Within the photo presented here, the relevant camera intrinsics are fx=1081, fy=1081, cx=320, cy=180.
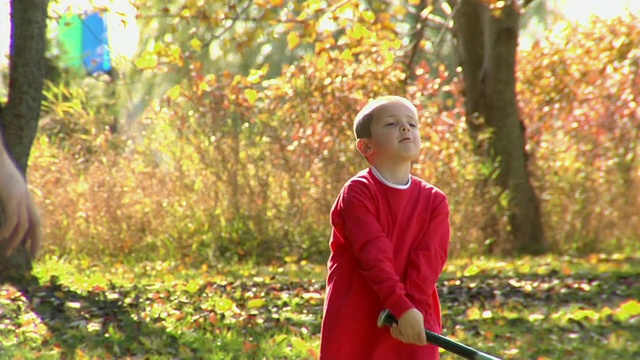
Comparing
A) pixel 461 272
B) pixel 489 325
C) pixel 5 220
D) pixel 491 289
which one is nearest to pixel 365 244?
pixel 5 220

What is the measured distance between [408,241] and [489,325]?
11.8 feet

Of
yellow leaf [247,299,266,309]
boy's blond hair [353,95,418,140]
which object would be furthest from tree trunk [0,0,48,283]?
boy's blond hair [353,95,418,140]

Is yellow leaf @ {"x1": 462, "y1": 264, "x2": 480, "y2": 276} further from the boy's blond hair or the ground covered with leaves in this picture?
the boy's blond hair

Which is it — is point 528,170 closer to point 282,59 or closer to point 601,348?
point 601,348

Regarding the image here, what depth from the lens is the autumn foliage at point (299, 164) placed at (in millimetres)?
10500

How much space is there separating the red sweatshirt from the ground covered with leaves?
2.50m

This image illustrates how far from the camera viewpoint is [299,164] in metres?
10.8

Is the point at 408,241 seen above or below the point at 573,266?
above

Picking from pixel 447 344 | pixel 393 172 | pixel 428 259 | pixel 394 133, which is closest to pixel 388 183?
pixel 393 172

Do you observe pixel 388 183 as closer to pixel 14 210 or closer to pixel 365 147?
pixel 365 147

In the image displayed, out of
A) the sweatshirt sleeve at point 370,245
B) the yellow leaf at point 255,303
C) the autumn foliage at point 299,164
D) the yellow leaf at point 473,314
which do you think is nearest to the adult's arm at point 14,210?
the sweatshirt sleeve at point 370,245

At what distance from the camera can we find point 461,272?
29.5ft

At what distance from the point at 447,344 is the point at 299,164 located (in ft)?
25.8

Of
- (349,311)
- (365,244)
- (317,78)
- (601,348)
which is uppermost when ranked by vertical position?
(317,78)
